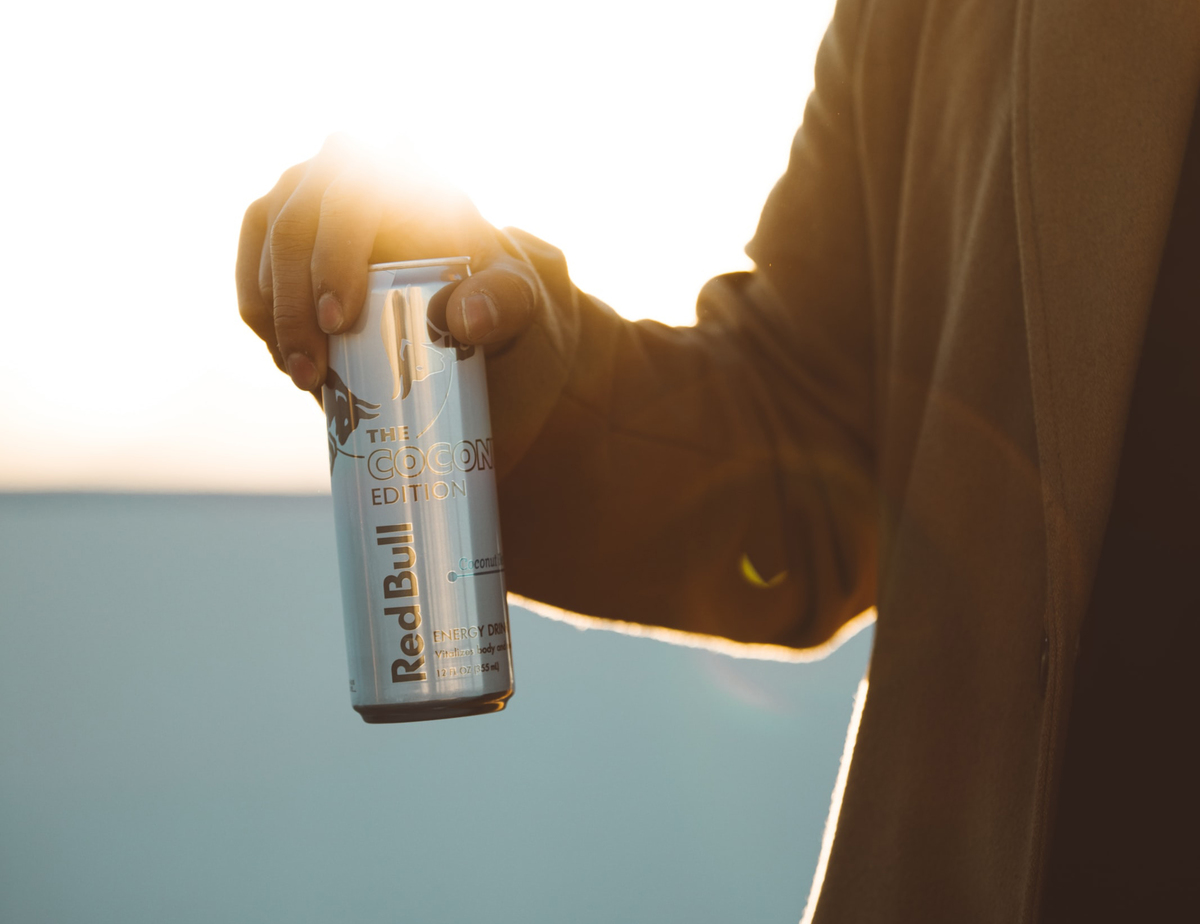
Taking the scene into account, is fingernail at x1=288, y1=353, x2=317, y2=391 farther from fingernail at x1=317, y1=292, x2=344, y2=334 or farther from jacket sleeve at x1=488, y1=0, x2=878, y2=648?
jacket sleeve at x1=488, y1=0, x2=878, y2=648

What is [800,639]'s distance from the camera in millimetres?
872

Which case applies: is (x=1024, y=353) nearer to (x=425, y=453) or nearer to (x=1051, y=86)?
(x=1051, y=86)

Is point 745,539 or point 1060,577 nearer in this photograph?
point 1060,577

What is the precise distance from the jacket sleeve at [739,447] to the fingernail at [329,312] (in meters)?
0.18

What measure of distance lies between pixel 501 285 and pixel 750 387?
0.30 metres

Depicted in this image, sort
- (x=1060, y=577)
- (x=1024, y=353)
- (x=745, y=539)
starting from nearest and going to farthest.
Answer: (x=1060, y=577)
(x=1024, y=353)
(x=745, y=539)

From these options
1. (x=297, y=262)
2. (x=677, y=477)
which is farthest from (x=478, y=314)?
(x=677, y=477)

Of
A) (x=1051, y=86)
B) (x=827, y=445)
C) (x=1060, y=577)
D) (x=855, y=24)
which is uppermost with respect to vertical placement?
(x=855, y=24)

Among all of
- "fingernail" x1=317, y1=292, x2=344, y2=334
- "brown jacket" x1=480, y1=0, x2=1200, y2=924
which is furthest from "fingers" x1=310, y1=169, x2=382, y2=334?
"brown jacket" x1=480, y1=0, x2=1200, y2=924

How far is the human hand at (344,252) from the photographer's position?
0.53 metres

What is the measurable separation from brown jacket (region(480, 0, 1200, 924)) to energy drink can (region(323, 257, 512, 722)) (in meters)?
0.07

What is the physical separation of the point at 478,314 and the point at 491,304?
0.01 m

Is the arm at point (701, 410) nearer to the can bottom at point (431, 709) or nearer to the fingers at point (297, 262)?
the fingers at point (297, 262)

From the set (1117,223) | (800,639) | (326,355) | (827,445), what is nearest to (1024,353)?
(1117,223)
